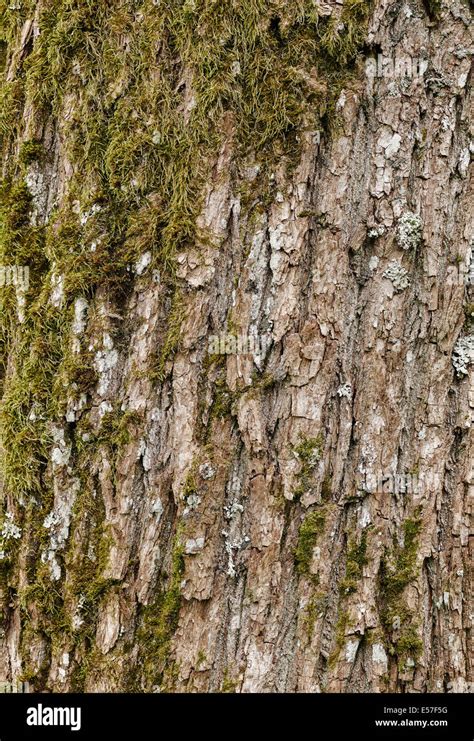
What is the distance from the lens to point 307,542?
84.7 inches

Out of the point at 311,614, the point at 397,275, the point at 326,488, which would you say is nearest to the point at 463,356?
the point at 397,275

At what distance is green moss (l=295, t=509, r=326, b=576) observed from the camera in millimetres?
2148

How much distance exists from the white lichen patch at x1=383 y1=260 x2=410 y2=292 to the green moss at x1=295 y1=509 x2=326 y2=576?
82 centimetres

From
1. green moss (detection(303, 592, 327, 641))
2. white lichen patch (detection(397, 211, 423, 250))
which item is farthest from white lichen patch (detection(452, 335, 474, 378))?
green moss (detection(303, 592, 327, 641))

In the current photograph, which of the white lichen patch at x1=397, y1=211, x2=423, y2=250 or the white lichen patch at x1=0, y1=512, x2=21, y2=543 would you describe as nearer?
the white lichen patch at x1=397, y1=211, x2=423, y2=250

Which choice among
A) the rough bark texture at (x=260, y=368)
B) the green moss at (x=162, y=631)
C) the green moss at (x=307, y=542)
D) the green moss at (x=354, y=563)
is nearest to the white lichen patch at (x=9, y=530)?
the rough bark texture at (x=260, y=368)

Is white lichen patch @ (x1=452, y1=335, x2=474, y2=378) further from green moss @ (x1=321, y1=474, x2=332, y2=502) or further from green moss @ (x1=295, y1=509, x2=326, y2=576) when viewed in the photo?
green moss @ (x1=295, y1=509, x2=326, y2=576)

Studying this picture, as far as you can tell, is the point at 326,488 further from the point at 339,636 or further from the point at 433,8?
the point at 433,8

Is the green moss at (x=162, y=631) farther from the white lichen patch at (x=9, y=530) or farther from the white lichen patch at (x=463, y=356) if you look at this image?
the white lichen patch at (x=463, y=356)

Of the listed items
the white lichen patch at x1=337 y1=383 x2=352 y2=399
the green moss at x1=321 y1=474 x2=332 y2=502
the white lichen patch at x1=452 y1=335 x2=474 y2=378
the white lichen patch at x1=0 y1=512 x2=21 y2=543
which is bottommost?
the white lichen patch at x1=0 y1=512 x2=21 y2=543

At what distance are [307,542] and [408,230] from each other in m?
1.10
